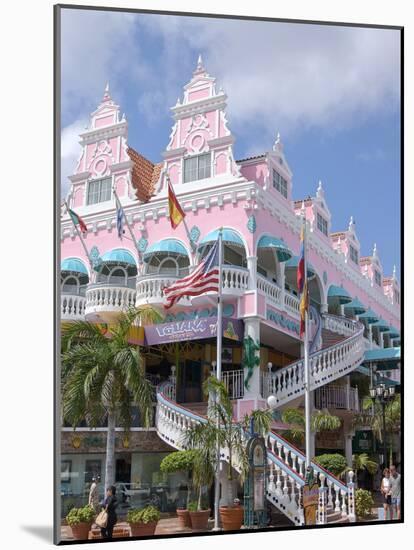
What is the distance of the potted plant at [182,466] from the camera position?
13453 mm

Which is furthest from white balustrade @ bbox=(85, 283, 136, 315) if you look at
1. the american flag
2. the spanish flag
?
the spanish flag

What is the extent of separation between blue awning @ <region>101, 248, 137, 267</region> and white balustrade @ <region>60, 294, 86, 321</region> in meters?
0.94

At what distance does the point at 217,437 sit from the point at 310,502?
6.24ft

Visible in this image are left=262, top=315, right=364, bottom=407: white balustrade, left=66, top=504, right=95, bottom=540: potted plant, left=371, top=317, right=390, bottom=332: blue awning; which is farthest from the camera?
left=371, top=317, right=390, bottom=332: blue awning

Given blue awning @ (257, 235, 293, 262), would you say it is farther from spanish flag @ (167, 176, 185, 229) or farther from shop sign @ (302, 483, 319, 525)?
shop sign @ (302, 483, 319, 525)

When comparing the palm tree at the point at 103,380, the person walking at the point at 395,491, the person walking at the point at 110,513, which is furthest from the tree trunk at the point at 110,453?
the person walking at the point at 395,491

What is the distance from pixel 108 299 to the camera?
45.9 feet

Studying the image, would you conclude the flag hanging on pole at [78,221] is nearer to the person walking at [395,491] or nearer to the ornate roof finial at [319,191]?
the ornate roof finial at [319,191]

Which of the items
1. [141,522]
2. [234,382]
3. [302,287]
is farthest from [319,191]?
[141,522]

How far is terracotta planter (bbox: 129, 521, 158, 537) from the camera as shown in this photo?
1313 cm

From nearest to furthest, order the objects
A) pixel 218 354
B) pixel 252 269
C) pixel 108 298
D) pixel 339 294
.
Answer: pixel 108 298 < pixel 218 354 < pixel 252 269 < pixel 339 294

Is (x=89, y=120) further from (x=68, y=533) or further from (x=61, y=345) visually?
(x=68, y=533)

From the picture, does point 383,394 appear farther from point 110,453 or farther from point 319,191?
point 110,453

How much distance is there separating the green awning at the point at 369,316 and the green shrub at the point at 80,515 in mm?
6136
